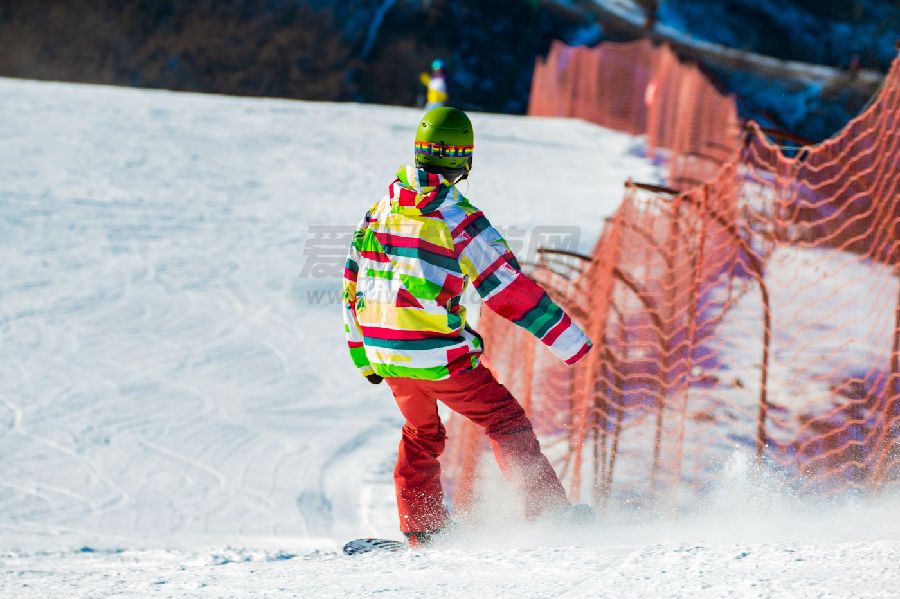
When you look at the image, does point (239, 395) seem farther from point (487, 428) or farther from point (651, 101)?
point (651, 101)

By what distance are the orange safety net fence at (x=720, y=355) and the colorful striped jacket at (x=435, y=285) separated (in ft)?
4.30

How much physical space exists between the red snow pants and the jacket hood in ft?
1.84

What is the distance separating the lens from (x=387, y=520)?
480cm

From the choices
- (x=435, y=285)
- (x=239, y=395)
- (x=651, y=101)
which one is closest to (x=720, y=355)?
(x=239, y=395)

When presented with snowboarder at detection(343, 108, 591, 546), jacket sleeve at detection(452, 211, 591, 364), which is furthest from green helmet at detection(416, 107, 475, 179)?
jacket sleeve at detection(452, 211, 591, 364)

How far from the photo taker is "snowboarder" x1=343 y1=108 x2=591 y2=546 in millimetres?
3305

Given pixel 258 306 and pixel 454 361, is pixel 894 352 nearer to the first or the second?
pixel 454 361

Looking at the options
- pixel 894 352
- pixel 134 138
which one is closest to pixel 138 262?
pixel 134 138

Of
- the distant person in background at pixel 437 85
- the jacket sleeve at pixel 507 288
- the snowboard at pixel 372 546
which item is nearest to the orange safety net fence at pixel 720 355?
the snowboard at pixel 372 546

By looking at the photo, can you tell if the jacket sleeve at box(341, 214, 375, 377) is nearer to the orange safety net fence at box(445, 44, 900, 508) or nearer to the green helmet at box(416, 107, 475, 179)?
the green helmet at box(416, 107, 475, 179)

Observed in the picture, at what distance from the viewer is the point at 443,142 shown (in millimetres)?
3342

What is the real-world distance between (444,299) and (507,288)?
0.20 meters

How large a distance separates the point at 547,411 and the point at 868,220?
92.2 inches

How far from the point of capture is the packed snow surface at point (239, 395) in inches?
112
